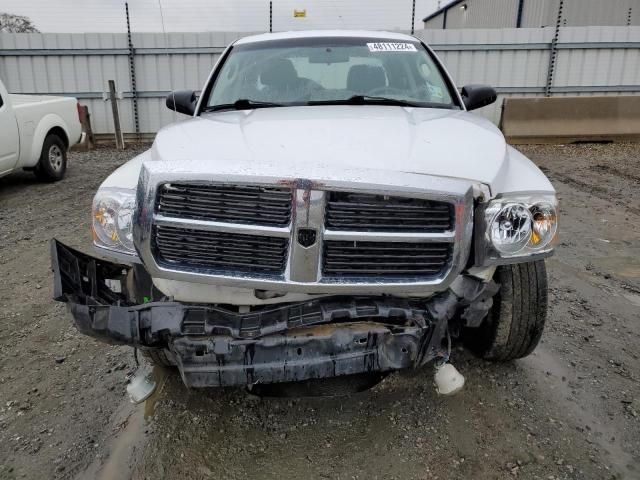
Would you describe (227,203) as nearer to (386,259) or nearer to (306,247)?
(306,247)

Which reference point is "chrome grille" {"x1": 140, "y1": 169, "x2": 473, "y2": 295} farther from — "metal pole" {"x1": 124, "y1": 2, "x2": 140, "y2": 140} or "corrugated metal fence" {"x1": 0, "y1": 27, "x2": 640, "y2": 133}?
"metal pole" {"x1": 124, "y1": 2, "x2": 140, "y2": 140}

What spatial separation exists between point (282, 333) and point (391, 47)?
252 centimetres

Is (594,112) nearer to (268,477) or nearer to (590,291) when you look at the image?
(590,291)

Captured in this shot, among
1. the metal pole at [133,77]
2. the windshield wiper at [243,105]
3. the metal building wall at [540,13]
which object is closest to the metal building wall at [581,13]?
the metal building wall at [540,13]

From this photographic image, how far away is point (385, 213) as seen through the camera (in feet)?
6.40

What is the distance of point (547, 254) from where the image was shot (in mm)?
2166

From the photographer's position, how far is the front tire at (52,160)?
7883mm

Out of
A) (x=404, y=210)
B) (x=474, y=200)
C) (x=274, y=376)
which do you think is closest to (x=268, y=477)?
(x=274, y=376)

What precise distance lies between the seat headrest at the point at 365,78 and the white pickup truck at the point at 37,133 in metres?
5.54

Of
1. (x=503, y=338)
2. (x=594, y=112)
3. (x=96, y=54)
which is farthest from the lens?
(x=96, y=54)

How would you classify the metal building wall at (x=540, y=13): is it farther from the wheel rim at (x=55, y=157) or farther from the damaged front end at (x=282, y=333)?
the damaged front end at (x=282, y=333)

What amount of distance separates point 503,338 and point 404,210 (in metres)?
1.11

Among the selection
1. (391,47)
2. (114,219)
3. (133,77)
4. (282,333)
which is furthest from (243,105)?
(133,77)

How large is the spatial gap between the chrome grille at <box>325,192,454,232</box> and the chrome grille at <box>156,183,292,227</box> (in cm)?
17
